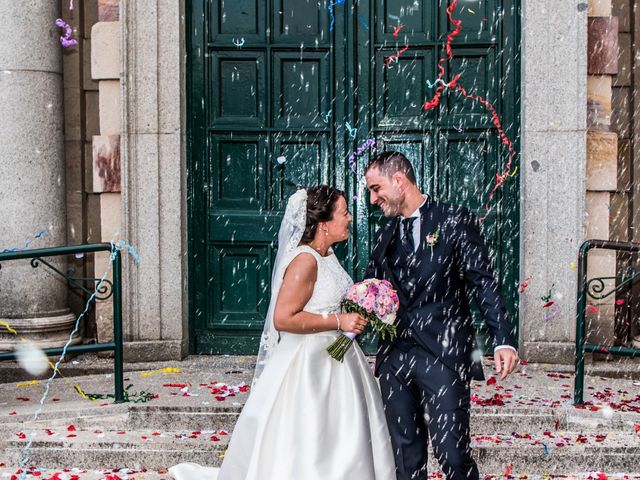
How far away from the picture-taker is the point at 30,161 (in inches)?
291

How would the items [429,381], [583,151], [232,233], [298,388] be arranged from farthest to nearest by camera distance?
[232,233] < [583,151] < [298,388] < [429,381]

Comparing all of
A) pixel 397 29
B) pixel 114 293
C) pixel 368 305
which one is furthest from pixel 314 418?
pixel 397 29


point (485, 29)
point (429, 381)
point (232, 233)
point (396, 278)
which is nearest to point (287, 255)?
point (396, 278)

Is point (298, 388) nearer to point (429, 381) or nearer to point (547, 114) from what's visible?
point (429, 381)

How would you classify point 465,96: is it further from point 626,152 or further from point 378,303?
point 378,303

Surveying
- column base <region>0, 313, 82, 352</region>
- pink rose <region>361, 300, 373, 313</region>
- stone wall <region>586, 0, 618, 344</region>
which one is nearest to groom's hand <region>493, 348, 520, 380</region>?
pink rose <region>361, 300, 373, 313</region>

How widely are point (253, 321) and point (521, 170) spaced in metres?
2.60

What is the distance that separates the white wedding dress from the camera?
4457mm

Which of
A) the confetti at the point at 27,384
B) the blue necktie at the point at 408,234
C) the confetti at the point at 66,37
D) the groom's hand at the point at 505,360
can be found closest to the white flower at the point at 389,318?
the blue necktie at the point at 408,234

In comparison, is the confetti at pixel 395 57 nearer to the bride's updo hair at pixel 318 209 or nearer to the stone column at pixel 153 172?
the stone column at pixel 153 172

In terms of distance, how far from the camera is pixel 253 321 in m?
7.88

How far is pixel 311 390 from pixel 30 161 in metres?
3.93

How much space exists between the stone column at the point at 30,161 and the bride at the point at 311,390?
3.39m

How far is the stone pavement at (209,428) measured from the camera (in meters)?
5.44
